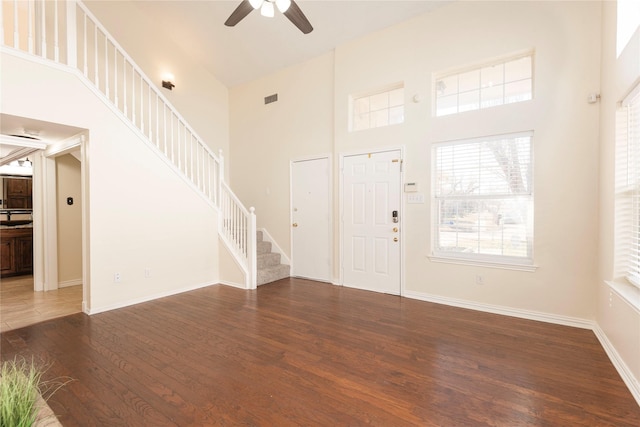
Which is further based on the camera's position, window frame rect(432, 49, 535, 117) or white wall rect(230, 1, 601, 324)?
window frame rect(432, 49, 535, 117)

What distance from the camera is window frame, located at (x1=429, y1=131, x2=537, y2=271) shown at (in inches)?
130

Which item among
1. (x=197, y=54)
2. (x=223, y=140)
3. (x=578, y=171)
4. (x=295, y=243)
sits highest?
(x=197, y=54)

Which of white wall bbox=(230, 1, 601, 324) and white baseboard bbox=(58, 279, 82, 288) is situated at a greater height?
white wall bbox=(230, 1, 601, 324)

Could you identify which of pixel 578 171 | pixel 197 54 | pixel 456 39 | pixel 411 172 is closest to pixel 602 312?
pixel 578 171

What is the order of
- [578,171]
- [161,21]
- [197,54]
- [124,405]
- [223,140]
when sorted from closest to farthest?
[124,405] → [578,171] → [161,21] → [197,54] → [223,140]

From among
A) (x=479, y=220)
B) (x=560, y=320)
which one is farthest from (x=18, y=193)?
(x=560, y=320)

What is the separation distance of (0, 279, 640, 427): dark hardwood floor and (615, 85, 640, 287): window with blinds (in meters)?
0.85

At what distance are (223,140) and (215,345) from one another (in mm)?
→ 4927

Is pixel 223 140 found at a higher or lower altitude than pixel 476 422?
higher

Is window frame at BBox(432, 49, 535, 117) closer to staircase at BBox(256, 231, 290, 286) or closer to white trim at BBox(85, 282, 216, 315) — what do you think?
staircase at BBox(256, 231, 290, 286)

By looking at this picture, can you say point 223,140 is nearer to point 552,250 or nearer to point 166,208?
point 166,208

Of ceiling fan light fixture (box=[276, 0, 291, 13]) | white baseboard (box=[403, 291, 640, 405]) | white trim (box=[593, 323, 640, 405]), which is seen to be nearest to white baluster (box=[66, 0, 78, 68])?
ceiling fan light fixture (box=[276, 0, 291, 13])

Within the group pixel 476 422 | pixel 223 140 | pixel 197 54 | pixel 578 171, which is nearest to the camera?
pixel 476 422

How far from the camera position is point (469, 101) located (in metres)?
3.71
